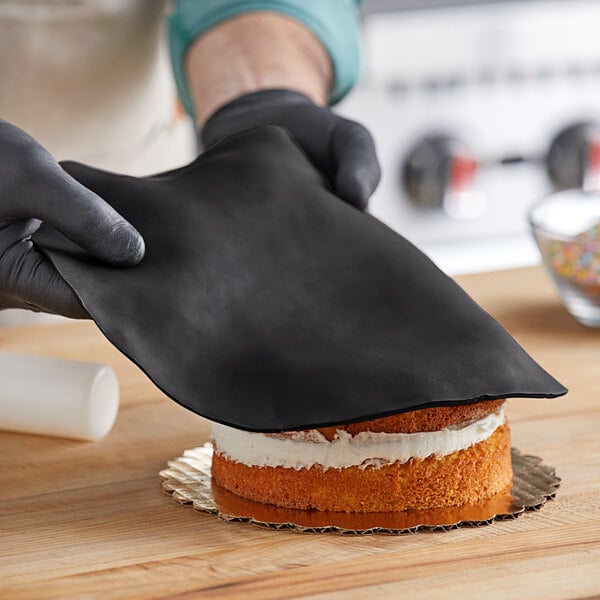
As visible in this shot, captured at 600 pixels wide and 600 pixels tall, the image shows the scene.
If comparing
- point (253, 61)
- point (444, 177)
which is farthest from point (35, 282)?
point (444, 177)

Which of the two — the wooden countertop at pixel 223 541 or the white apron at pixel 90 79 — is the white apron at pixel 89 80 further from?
the wooden countertop at pixel 223 541

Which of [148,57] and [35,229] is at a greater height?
[148,57]

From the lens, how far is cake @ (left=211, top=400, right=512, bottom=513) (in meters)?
0.75

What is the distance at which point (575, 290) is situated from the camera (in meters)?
1.15

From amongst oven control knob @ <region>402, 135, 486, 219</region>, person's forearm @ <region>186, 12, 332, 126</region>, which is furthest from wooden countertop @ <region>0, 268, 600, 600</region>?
oven control knob @ <region>402, 135, 486, 219</region>

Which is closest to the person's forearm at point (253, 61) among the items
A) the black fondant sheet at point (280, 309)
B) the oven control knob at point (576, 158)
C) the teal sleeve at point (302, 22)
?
the teal sleeve at point (302, 22)

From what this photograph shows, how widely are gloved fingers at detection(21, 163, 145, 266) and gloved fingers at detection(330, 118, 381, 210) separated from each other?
20 centimetres

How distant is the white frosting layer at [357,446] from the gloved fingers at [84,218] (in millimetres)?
151

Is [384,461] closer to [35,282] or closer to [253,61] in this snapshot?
[35,282]

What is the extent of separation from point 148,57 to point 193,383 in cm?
75

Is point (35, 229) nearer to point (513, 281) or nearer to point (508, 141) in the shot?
point (513, 281)

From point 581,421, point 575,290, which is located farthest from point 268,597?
point 575,290

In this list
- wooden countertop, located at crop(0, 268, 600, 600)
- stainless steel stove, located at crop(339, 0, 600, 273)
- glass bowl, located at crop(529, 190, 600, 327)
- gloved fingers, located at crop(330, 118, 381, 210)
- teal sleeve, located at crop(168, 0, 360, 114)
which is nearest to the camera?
wooden countertop, located at crop(0, 268, 600, 600)

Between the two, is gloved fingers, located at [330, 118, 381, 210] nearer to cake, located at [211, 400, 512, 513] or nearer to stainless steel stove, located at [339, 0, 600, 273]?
cake, located at [211, 400, 512, 513]
